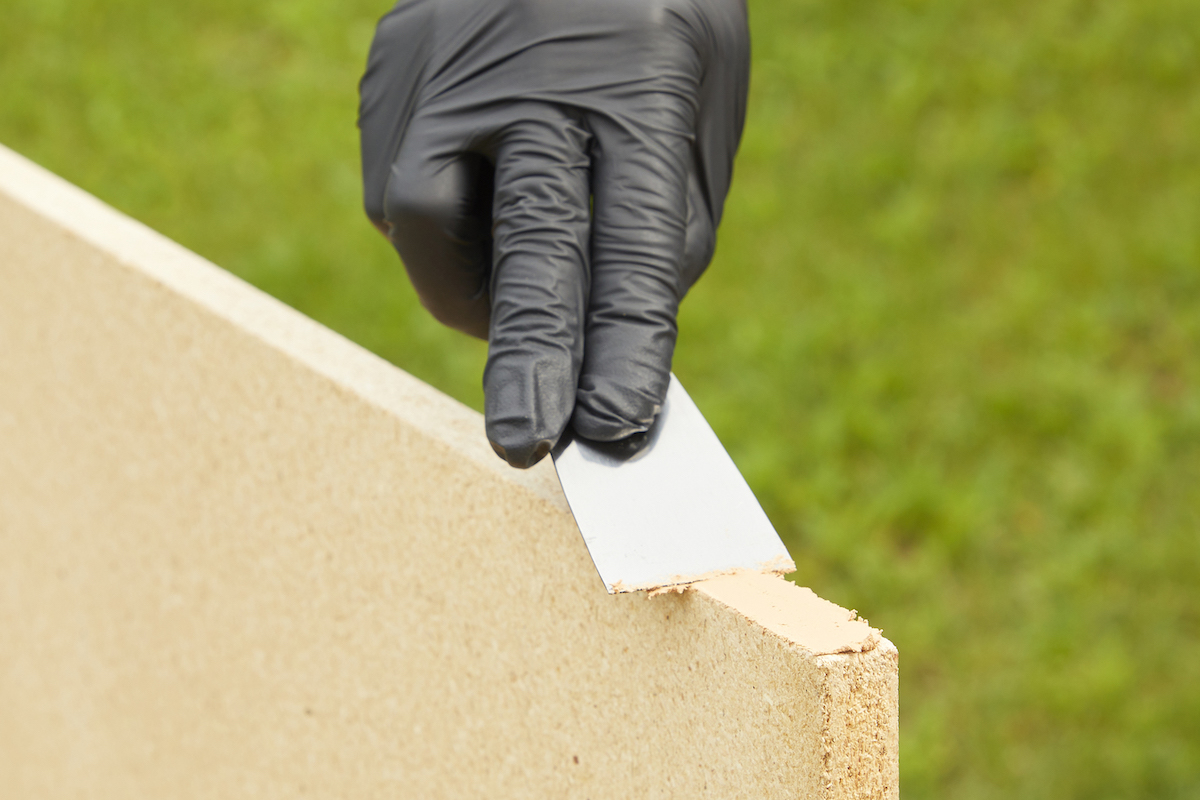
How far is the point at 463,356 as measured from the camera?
215cm

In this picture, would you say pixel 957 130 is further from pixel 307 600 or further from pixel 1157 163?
pixel 307 600

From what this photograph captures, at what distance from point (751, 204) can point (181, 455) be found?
1.69m

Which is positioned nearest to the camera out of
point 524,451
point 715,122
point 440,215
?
point 524,451

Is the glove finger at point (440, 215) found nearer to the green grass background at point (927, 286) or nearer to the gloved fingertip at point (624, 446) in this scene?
the gloved fingertip at point (624, 446)

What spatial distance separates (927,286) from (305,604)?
5.42ft

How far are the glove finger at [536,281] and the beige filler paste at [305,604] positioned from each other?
6 cm

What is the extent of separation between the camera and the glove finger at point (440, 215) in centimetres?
69

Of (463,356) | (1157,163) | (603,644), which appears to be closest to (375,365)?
(603,644)

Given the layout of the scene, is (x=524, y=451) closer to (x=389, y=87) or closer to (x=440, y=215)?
(x=440, y=215)

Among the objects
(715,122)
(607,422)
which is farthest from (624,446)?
(715,122)

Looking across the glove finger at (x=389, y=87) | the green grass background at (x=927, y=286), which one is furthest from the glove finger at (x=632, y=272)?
the green grass background at (x=927, y=286)

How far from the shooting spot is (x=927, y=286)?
212 cm

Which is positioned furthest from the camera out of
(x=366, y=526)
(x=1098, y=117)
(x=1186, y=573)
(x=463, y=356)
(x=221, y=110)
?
(x=221, y=110)

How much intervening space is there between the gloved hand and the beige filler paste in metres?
0.08
